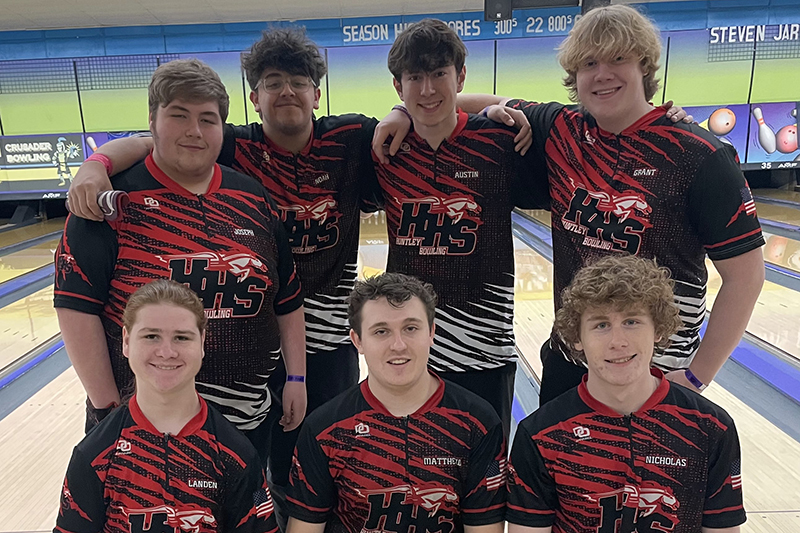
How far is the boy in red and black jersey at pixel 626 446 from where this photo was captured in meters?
1.13

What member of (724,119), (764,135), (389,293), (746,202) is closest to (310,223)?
(389,293)

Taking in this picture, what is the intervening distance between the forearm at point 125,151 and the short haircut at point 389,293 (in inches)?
23.4

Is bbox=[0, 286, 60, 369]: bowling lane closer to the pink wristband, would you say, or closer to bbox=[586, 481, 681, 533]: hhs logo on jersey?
the pink wristband

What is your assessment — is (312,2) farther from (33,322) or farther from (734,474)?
(734,474)

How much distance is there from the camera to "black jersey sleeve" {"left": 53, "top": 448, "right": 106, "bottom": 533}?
42.6 inches

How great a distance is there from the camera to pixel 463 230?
157 centimetres

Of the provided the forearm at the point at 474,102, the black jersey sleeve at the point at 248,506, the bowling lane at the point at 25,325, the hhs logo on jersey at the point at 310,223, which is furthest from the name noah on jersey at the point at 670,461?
the bowling lane at the point at 25,325

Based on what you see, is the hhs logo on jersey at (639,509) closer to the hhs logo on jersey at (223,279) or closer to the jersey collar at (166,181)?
the hhs logo on jersey at (223,279)

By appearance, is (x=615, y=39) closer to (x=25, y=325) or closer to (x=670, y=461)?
(x=670, y=461)

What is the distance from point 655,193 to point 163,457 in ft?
3.80

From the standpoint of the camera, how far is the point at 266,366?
138cm

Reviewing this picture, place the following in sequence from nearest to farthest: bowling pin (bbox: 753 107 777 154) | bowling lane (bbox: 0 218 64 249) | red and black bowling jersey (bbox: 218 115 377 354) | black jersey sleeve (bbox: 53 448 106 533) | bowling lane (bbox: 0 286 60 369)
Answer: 1. black jersey sleeve (bbox: 53 448 106 533)
2. red and black bowling jersey (bbox: 218 115 377 354)
3. bowling lane (bbox: 0 286 60 369)
4. bowling lane (bbox: 0 218 64 249)
5. bowling pin (bbox: 753 107 777 154)

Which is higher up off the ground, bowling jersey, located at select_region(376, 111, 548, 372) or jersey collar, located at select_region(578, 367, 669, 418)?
bowling jersey, located at select_region(376, 111, 548, 372)

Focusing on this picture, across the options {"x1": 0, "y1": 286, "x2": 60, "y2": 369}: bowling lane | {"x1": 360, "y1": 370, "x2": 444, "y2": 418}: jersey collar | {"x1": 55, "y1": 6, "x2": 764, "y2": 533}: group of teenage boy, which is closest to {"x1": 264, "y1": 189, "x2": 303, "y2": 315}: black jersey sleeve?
{"x1": 55, "y1": 6, "x2": 764, "y2": 533}: group of teenage boy
